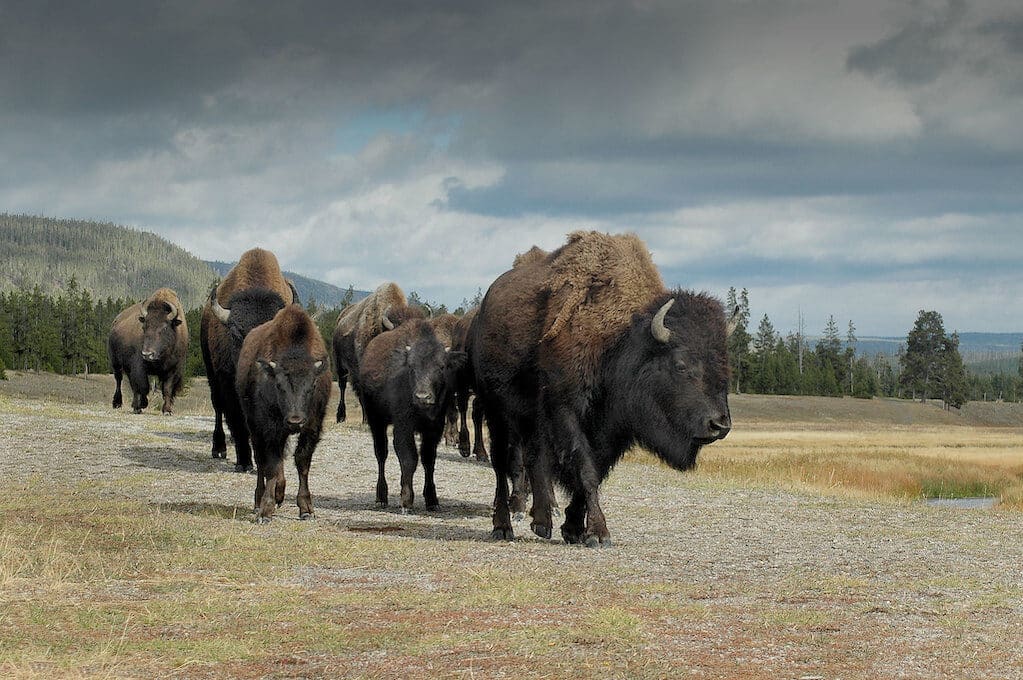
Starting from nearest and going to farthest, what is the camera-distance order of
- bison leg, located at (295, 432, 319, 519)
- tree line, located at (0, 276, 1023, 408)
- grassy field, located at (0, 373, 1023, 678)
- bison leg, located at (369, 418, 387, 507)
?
grassy field, located at (0, 373, 1023, 678) → bison leg, located at (295, 432, 319, 519) → bison leg, located at (369, 418, 387, 507) → tree line, located at (0, 276, 1023, 408)

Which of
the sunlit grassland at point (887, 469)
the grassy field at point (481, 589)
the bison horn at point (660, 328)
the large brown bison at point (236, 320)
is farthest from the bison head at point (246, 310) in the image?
the sunlit grassland at point (887, 469)

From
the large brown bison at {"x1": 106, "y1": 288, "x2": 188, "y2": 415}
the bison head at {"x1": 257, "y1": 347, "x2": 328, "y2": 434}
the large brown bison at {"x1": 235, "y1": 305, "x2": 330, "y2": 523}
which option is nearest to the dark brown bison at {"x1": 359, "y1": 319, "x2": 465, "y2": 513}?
the large brown bison at {"x1": 235, "y1": 305, "x2": 330, "y2": 523}

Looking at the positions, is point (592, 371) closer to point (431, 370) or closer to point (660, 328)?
point (660, 328)

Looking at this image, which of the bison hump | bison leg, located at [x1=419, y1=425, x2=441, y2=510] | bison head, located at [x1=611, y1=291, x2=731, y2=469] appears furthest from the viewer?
bison leg, located at [x1=419, y1=425, x2=441, y2=510]

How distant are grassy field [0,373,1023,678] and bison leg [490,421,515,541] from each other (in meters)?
0.25

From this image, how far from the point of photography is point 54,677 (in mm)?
5961

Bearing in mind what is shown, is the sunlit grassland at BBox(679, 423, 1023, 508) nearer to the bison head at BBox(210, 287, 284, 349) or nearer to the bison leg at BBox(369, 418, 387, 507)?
the bison leg at BBox(369, 418, 387, 507)

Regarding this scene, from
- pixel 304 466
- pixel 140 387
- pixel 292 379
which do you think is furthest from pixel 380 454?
pixel 140 387

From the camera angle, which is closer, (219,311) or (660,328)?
(660,328)

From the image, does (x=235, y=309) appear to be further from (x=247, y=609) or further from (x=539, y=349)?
(x=247, y=609)

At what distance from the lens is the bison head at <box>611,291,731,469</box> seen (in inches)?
419

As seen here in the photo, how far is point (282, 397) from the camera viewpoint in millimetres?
13078

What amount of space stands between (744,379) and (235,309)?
13996 cm

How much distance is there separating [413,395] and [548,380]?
12.3ft
